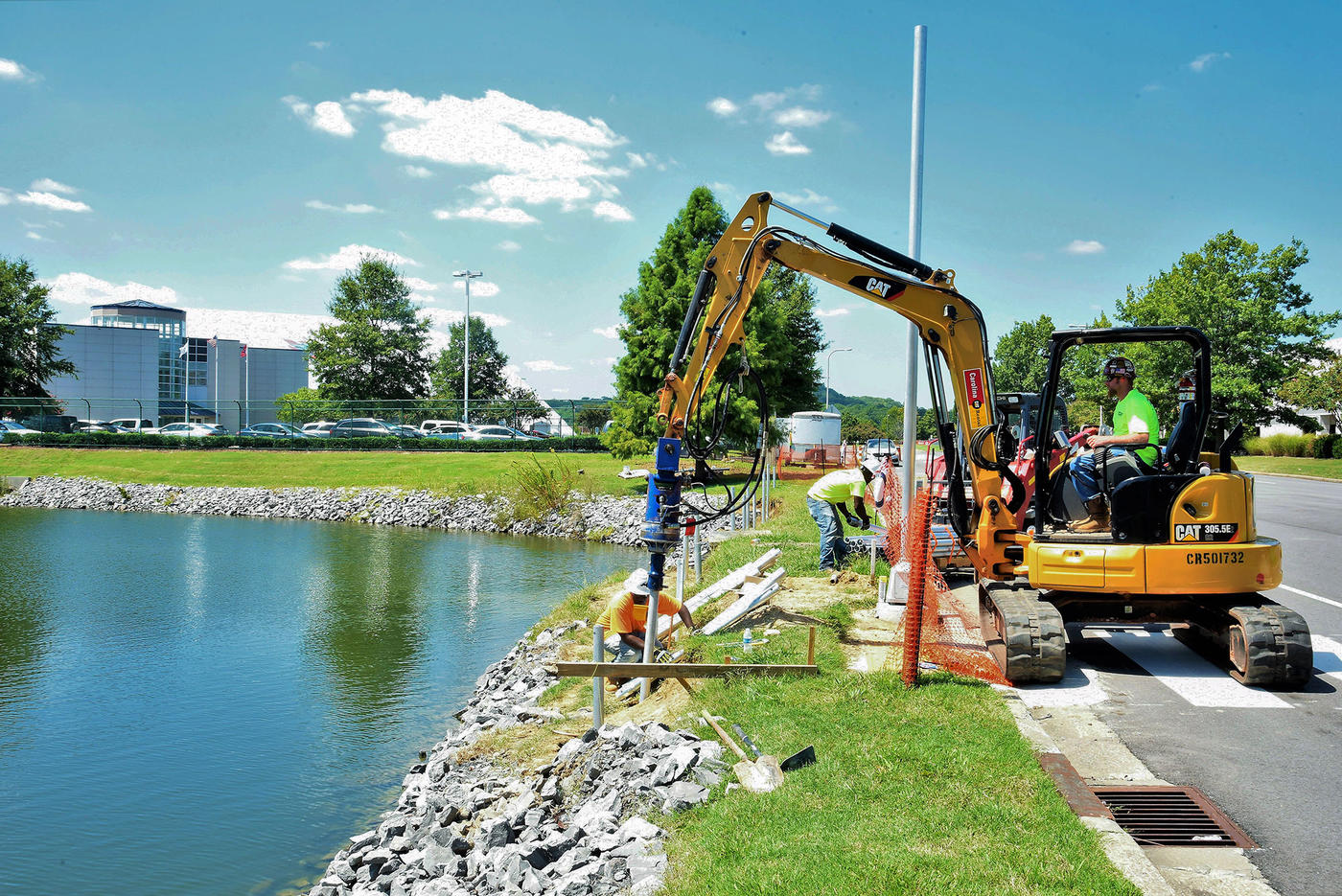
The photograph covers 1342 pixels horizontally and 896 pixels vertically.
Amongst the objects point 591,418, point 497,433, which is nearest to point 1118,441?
point 497,433

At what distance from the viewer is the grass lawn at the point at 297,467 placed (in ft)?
123

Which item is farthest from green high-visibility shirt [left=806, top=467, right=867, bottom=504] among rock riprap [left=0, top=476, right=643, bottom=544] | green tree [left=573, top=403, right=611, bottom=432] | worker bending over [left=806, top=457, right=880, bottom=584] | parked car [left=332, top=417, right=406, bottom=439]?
green tree [left=573, top=403, right=611, bottom=432]

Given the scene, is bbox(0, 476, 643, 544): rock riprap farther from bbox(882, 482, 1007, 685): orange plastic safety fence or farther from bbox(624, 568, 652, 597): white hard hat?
bbox(624, 568, 652, 597): white hard hat

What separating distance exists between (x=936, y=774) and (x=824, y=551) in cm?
805

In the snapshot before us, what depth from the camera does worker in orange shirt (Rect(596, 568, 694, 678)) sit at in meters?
9.83

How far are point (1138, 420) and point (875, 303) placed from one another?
8.01 feet

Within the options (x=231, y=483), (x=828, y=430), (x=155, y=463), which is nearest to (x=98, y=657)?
(x=231, y=483)

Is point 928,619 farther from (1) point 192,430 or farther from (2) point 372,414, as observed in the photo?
(1) point 192,430

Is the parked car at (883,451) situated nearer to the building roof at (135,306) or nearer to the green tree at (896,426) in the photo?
the green tree at (896,426)

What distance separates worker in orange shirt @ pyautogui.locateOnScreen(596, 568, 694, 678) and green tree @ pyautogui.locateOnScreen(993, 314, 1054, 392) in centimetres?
6232

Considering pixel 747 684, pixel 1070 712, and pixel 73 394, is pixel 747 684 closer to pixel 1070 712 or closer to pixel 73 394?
pixel 1070 712

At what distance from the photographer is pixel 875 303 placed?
8719 millimetres

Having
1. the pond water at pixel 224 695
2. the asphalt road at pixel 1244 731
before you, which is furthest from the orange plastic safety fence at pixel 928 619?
the pond water at pixel 224 695

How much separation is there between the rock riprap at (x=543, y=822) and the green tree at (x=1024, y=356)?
213 feet
